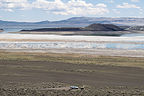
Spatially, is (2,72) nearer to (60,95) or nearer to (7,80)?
(7,80)

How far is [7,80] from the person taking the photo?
24.9 meters

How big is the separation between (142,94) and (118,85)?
355cm

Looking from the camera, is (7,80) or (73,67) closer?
(7,80)

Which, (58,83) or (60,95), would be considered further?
(58,83)

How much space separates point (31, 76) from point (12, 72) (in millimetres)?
2819

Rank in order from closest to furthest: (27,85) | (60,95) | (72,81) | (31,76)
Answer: (60,95), (27,85), (72,81), (31,76)

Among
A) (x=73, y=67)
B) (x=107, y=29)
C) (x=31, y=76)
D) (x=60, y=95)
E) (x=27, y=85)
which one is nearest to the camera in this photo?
(x=60, y=95)

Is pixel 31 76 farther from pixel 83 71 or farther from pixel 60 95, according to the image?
pixel 60 95

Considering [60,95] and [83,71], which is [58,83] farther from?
[83,71]

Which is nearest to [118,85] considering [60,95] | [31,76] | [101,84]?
[101,84]

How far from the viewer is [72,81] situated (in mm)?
24906

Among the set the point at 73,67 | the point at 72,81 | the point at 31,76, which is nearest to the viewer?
the point at 72,81

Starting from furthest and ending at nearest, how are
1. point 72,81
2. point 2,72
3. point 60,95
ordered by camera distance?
point 2,72 → point 72,81 → point 60,95

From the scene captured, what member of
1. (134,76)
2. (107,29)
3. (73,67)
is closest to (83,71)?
(73,67)
